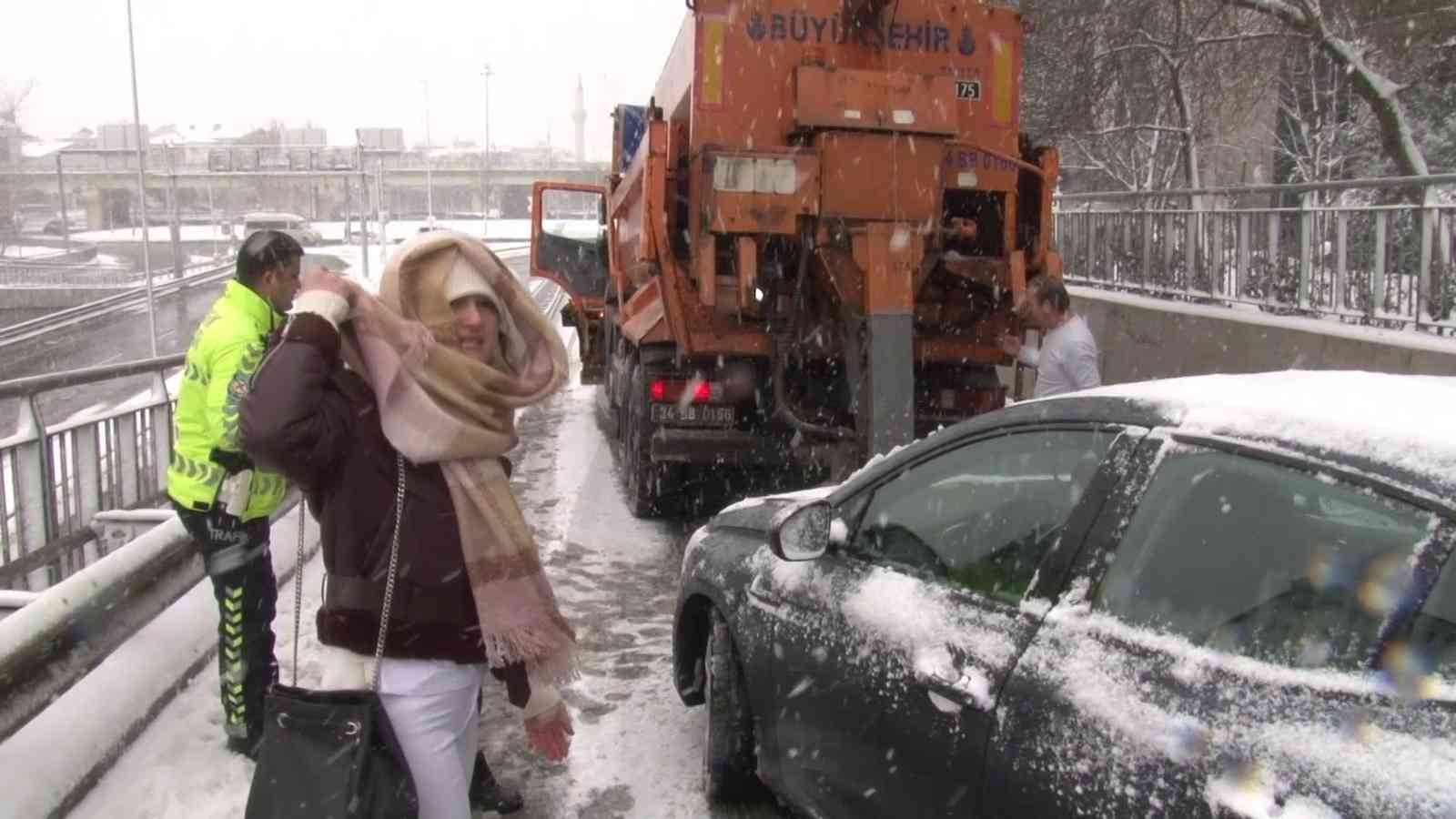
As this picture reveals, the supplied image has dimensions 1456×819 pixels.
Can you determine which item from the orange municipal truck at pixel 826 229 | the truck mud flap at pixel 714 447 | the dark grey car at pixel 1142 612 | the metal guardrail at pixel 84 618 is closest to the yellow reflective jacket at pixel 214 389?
the metal guardrail at pixel 84 618

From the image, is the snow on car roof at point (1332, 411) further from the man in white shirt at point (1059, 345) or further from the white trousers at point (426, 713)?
the man in white shirt at point (1059, 345)

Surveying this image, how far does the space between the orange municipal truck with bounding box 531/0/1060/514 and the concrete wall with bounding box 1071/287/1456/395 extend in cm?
211

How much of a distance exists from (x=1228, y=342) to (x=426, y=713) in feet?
26.2

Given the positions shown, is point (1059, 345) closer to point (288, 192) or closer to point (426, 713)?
point (426, 713)

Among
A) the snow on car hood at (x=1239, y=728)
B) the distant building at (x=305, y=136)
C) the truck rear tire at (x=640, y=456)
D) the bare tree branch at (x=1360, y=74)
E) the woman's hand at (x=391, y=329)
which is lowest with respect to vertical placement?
the truck rear tire at (x=640, y=456)

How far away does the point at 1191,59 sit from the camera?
15.7m

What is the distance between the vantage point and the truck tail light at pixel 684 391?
7.46 metres

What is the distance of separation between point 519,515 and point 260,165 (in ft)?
179

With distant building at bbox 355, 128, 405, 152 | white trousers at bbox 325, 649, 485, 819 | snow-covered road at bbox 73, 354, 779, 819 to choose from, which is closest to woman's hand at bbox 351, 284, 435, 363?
white trousers at bbox 325, 649, 485, 819

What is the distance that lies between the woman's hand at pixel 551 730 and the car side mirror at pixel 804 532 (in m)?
0.76

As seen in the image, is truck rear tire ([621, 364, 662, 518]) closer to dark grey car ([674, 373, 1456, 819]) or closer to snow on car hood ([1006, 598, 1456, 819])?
dark grey car ([674, 373, 1456, 819])

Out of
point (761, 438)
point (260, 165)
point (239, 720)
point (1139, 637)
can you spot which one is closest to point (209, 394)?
point (239, 720)

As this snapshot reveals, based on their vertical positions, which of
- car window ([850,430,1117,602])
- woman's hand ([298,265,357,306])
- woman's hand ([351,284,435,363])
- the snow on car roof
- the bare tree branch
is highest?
the bare tree branch

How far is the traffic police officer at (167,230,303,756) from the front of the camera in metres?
3.91
